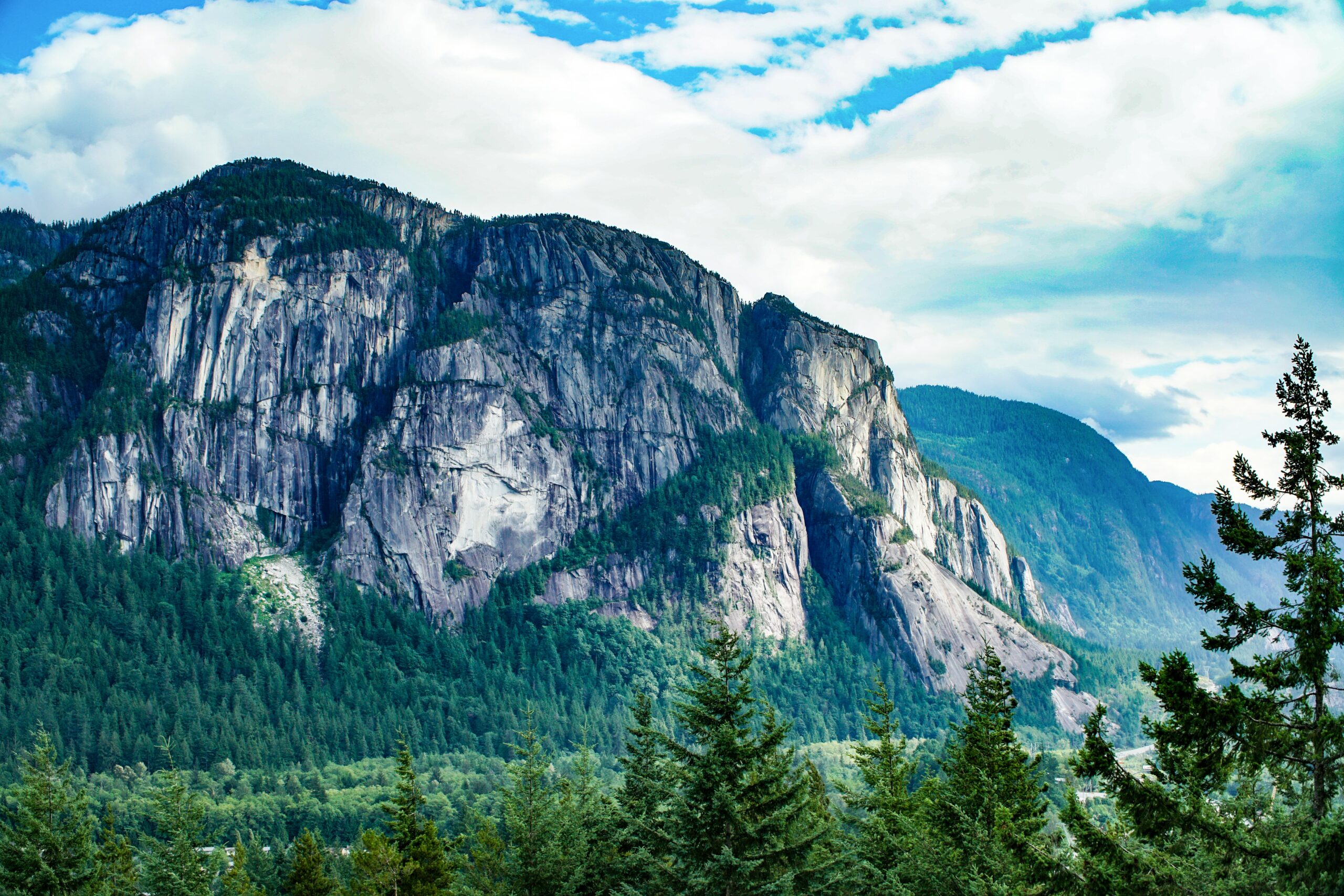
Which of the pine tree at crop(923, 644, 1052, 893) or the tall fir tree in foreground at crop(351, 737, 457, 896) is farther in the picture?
the tall fir tree in foreground at crop(351, 737, 457, 896)

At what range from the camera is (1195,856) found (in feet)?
91.5

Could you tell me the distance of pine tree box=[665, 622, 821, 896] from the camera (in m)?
32.3

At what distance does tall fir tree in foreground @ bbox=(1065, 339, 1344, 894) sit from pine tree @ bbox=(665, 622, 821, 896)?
9.89 m

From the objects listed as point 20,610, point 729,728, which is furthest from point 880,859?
point 20,610

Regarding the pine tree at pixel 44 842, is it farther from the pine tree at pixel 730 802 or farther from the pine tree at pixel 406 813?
the pine tree at pixel 730 802

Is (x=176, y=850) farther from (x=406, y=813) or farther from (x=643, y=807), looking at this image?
(x=643, y=807)

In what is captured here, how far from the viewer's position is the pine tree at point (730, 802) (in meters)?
32.3

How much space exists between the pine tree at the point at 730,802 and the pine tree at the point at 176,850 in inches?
1045

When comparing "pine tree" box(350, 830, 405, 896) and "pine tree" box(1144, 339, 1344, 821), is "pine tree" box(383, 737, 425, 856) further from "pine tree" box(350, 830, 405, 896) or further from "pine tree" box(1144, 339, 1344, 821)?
"pine tree" box(1144, 339, 1344, 821)

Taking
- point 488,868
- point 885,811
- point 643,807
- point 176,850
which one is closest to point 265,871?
point 176,850

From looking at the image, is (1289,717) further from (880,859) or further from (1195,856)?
(880,859)

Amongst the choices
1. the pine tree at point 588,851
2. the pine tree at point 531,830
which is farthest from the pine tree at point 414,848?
the pine tree at point 588,851

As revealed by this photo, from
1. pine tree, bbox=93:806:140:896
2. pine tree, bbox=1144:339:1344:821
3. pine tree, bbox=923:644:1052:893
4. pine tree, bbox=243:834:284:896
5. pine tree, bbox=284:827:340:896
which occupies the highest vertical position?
pine tree, bbox=1144:339:1344:821

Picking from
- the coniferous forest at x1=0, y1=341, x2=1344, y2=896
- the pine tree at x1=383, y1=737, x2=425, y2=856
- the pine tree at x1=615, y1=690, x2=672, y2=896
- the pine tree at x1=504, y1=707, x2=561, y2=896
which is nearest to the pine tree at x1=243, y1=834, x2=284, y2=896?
the coniferous forest at x1=0, y1=341, x2=1344, y2=896
